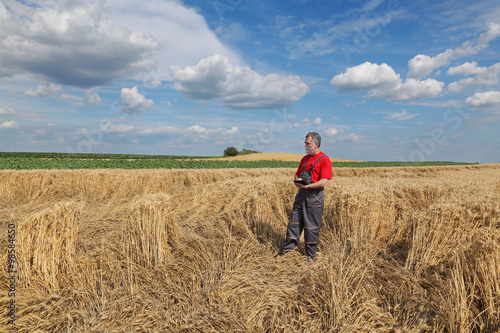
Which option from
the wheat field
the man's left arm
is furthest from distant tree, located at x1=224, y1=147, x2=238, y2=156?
the man's left arm

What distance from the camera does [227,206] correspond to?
7910mm

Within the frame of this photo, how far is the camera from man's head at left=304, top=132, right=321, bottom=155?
4.59m

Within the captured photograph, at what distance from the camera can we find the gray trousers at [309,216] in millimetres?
4777

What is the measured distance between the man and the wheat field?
12.8 inches

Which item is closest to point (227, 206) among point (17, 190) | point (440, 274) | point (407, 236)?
point (407, 236)

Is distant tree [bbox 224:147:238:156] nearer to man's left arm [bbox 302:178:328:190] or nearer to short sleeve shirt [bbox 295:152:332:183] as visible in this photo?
short sleeve shirt [bbox 295:152:332:183]

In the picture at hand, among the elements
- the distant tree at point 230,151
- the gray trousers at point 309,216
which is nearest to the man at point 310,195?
the gray trousers at point 309,216

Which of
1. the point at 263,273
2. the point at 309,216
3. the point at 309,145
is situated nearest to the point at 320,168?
the point at 309,145

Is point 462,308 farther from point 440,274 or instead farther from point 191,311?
point 191,311

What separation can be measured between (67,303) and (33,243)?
41.3 inches

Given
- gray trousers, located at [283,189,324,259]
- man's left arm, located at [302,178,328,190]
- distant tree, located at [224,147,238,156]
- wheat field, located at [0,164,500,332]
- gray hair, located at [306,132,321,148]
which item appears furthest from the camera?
distant tree, located at [224,147,238,156]

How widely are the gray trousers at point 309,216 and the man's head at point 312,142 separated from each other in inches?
26.2

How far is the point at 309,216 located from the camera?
4.85m

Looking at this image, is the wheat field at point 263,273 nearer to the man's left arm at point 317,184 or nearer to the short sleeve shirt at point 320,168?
the man's left arm at point 317,184
